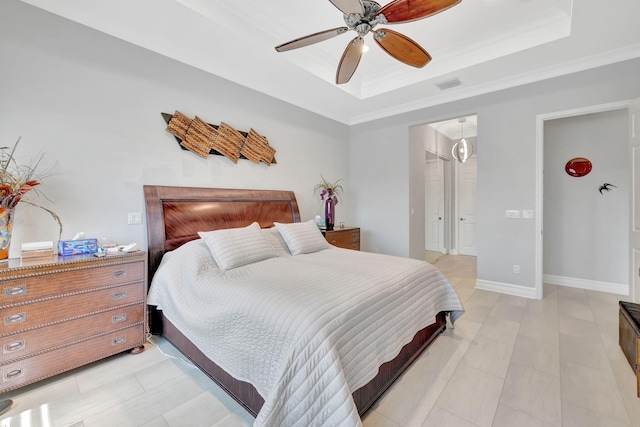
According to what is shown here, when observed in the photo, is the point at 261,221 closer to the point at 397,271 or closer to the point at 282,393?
the point at 397,271

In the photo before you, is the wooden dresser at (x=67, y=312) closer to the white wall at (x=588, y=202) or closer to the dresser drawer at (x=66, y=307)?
the dresser drawer at (x=66, y=307)

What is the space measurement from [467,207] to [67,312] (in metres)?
6.68

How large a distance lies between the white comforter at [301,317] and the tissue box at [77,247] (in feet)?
1.70

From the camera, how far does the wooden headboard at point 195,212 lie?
257 centimetres

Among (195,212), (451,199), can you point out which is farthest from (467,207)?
(195,212)

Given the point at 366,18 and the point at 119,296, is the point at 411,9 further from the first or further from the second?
the point at 119,296

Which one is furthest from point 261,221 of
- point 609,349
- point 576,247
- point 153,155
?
point 576,247

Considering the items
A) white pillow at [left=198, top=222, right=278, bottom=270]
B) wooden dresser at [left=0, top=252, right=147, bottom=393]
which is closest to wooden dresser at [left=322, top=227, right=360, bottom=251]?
white pillow at [left=198, top=222, right=278, bottom=270]

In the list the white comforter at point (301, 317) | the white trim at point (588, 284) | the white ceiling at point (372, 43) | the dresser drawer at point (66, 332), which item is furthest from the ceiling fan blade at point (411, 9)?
the white trim at point (588, 284)

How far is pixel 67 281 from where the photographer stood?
6.26 ft

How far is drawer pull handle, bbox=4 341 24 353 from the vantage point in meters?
1.70

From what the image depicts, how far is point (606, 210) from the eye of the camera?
3693 mm

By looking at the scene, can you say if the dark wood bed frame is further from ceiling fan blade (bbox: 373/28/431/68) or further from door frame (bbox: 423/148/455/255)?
door frame (bbox: 423/148/455/255)

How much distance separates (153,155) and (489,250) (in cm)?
428
